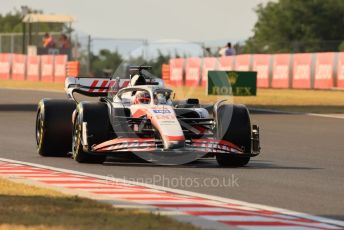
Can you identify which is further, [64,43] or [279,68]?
[64,43]

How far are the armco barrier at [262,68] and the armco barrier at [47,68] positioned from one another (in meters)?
13.1

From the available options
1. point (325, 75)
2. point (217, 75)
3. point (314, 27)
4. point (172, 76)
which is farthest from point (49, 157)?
point (314, 27)

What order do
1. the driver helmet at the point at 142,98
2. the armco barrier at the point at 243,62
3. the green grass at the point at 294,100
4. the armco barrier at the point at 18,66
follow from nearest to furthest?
the driver helmet at the point at 142,98, the green grass at the point at 294,100, the armco barrier at the point at 243,62, the armco barrier at the point at 18,66

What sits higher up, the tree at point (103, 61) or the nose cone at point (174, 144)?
the nose cone at point (174, 144)

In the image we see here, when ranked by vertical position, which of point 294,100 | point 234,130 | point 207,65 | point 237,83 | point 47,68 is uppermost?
point 234,130

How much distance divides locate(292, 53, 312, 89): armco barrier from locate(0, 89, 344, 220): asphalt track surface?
19.5 m

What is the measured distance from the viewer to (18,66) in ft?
204

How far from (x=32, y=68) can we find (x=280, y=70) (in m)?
17.1

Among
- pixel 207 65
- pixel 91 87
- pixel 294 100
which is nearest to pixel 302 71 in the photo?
pixel 207 65

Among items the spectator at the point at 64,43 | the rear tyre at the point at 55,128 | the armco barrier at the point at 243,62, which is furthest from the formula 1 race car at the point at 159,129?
the spectator at the point at 64,43

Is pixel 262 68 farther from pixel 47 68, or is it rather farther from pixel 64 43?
pixel 64 43

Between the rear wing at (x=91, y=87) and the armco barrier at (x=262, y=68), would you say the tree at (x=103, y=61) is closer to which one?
the armco barrier at (x=262, y=68)

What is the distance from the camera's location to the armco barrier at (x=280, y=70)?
153 feet

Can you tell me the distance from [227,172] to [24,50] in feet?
187
